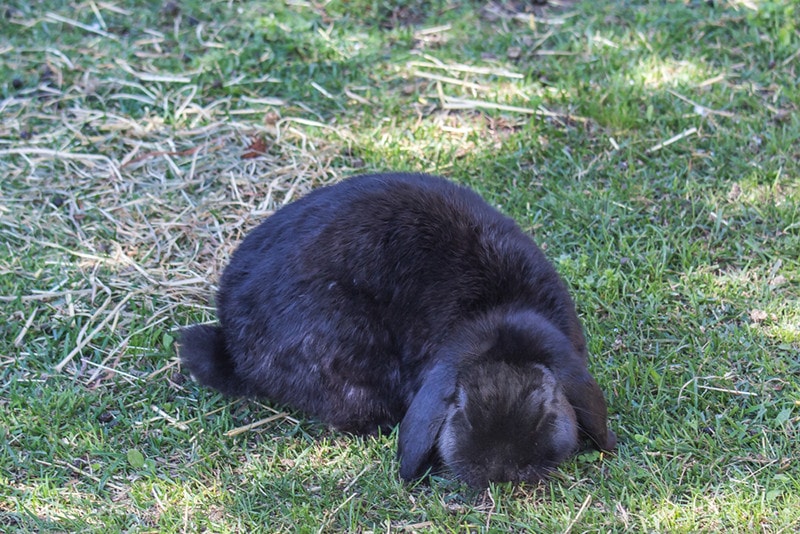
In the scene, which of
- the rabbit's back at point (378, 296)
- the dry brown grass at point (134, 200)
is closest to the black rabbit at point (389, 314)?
the rabbit's back at point (378, 296)

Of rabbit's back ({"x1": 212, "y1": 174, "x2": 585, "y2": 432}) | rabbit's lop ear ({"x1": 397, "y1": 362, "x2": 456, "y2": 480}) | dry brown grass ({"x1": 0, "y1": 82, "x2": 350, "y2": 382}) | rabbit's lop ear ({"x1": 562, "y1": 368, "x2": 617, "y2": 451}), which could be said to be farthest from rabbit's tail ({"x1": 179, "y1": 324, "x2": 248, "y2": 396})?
rabbit's lop ear ({"x1": 562, "y1": 368, "x2": 617, "y2": 451})

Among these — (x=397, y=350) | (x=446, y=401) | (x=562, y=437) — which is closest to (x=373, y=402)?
(x=397, y=350)

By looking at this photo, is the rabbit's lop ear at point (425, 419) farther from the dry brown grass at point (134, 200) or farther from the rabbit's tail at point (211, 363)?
the dry brown grass at point (134, 200)

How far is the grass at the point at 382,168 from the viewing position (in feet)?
11.5

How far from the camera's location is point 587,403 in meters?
3.35

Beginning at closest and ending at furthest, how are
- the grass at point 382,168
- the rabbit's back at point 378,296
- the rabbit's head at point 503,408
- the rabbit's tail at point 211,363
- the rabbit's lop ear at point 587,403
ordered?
the rabbit's head at point 503,408
the rabbit's lop ear at point 587,403
the grass at point 382,168
the rabbit's back at point 378,296
the rabbit's tail at point 211,363

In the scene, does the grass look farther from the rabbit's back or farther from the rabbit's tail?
the rabbit's back

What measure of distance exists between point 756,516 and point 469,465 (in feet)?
3.19

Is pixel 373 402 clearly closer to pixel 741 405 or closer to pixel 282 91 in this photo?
pixel 741 405

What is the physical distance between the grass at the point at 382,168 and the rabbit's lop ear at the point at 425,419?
0.64 feet

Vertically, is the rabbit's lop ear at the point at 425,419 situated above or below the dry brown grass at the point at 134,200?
above

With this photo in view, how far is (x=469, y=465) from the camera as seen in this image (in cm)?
327

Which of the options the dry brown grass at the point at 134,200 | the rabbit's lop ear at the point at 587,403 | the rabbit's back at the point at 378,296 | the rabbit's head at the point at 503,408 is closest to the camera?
the rabbit's head at the point at 503,408

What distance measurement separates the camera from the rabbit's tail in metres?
3.98
